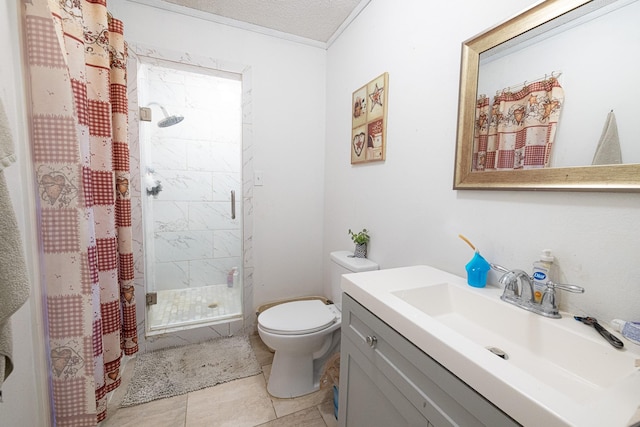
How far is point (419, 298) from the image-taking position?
925 mm

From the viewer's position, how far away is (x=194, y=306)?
2371 mm

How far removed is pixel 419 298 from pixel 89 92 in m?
1.66

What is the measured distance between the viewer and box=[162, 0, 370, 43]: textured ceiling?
5.34 ft

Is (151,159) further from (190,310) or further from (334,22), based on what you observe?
(334,22)

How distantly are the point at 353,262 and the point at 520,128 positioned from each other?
3.28ft

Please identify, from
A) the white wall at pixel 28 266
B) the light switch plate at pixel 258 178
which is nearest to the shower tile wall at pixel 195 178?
the light switch plate at pixel 258 178

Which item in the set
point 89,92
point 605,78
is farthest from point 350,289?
point 89,92

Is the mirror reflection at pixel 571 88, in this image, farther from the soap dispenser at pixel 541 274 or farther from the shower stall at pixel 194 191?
the shower stall at pixel 194 191

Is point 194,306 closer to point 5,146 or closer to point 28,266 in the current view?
point 28,266

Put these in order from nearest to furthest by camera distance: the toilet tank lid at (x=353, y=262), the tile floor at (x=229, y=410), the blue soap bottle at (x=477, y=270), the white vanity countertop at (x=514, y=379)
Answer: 1. the white vanity countertop at (x=514, y=379)
2. the blue soap bottle at (x=477, y=270)
3. the tile floor at (x=229, y=410)
4. the toilet tank lid at (x=353, y=262)

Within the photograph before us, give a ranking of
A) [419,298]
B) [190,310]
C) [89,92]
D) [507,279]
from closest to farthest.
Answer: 1. [507,279]
2. [419,298]
3. [89,92]
4. [190,310]

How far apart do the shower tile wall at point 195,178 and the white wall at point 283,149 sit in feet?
1.80

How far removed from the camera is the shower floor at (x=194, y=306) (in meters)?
2.03

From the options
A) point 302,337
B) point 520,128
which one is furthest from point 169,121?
point 520,128
